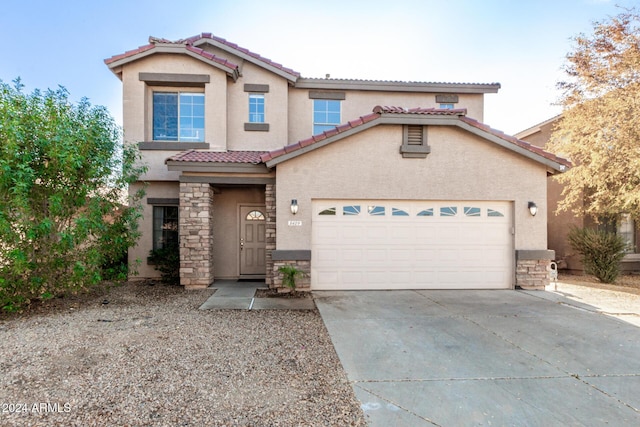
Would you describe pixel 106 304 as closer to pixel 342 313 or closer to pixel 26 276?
pixel 26 276

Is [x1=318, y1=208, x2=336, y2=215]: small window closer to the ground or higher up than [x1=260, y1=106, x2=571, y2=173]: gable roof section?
closer to the ground

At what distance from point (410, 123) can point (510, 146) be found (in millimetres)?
2801

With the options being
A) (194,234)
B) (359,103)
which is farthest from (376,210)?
(194,234)

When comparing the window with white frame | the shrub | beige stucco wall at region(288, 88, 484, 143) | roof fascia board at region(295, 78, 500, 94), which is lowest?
the shrub

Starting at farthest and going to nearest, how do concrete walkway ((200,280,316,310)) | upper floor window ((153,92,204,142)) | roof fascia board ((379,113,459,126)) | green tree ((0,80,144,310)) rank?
upper floor window ((153,92,204,142)) → roof fascia board ((379,113,459,126)) → concrete walkway ((200,280,316,310)) → green tree ((0,80,144,310))

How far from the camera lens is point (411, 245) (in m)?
8.77

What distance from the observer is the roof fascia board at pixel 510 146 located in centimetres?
848

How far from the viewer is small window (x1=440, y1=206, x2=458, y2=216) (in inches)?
347

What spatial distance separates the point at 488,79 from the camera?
1188cm

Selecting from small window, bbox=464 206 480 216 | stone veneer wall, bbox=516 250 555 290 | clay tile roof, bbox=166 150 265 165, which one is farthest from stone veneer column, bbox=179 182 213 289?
stone veneer wall, bbox=516 250 555 290

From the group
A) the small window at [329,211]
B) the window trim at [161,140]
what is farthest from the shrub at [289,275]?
the window trim at [161,140]

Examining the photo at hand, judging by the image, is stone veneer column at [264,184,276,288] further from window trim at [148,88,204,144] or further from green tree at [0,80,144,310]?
green tree at [0,80,144,310]

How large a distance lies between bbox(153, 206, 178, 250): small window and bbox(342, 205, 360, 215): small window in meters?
5.50

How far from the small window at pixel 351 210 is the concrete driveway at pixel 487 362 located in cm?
250
